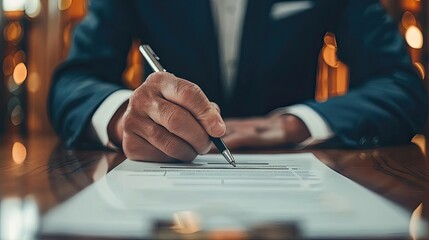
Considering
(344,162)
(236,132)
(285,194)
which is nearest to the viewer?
(285,194)

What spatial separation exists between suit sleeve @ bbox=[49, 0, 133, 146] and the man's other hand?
0.20 metres

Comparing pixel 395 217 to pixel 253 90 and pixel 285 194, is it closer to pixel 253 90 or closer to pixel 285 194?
pixel 285 194

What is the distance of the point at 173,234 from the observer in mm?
285

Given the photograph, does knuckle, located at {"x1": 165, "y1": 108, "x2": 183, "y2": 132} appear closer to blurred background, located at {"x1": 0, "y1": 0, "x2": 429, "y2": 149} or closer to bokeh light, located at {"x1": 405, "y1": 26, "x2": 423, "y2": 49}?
blurred background, located at {"x1": 0, "y1": 0, "x2": 429, "y2": 149}

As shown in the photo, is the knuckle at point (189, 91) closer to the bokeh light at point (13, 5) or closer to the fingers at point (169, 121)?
the fingers at point (169, 121)

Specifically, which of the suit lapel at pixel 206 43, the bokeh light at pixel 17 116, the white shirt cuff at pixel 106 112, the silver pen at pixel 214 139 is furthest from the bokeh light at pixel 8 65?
the silver pen at pixel 214 139

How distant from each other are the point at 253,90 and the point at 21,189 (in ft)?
2.50

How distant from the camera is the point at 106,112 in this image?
0.80 m

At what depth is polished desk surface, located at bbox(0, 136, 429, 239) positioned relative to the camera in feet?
1.35

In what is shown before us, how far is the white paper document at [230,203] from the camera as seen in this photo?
0.30m

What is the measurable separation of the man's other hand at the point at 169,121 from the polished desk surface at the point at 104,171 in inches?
1.6

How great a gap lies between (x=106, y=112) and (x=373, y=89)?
17.3 inches

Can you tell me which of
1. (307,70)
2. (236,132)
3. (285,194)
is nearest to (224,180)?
(285,194)

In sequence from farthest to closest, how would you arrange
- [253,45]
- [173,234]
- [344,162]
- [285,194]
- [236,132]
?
[253,45]
[236,132]
[344,162]
[285,194]
[173,234]
